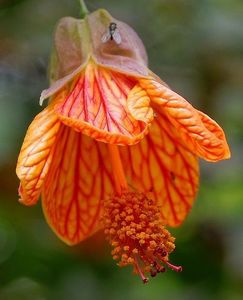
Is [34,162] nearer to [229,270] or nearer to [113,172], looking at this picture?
[113,172]

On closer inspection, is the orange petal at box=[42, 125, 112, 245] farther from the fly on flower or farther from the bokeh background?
the bokeh background

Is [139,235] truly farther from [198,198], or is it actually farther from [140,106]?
[198,198]

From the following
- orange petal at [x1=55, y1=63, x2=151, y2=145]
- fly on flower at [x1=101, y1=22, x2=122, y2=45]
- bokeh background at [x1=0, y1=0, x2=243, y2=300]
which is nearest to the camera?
orange petal at [x1=55, y1=63, x2=151, y2=145]

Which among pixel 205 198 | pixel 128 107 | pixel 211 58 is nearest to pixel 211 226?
pixel 205 198

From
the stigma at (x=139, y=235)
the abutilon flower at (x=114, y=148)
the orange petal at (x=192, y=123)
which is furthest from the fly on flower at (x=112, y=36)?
the stigma at (x=139, y=235)

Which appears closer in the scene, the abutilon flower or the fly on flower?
the abutilon flower

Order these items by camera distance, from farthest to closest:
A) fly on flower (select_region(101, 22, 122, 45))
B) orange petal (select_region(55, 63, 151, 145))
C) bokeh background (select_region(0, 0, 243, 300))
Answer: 1. bokeh background (select_region(0, 0, 243, 300))
2. fly on flower (select_region(101, 22, 122, 45))
3. orange petal (select_region(55, 63, 151, 145))

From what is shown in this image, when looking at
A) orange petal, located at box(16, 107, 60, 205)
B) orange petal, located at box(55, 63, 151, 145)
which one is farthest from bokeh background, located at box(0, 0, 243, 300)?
orange petal, located at box(16, 107, 60, 205)
